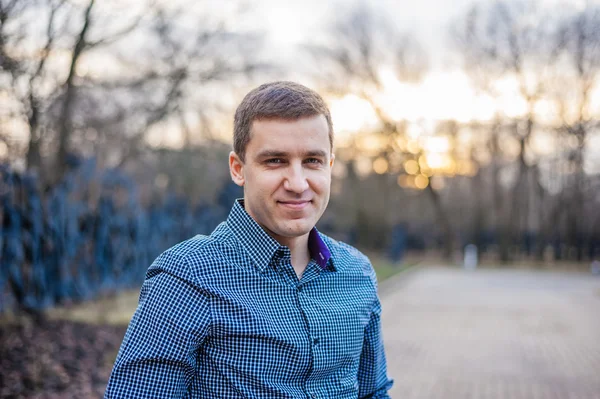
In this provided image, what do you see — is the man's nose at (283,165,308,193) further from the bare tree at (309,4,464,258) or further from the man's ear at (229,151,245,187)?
the bare tree at (309,4,464,258)

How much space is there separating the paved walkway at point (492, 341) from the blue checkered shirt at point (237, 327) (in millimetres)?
5308

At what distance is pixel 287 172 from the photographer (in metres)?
1.81

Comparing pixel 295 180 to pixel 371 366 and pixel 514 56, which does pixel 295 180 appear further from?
pixel 514 56

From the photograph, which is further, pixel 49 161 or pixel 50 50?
pixel 49 161

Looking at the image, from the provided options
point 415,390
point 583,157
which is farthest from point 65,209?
point 583,157

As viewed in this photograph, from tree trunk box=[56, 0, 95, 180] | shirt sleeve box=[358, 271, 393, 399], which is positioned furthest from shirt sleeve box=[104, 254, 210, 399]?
tree trunk box=[56, 0, 95, 180]

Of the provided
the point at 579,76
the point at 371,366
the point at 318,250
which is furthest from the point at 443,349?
the point at 579,76

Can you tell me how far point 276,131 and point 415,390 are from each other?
585cm

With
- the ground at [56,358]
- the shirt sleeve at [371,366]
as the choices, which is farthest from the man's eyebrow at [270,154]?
the ground at [56,358]

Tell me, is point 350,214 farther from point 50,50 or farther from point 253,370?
point 253,370

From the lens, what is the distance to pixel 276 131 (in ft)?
5.90

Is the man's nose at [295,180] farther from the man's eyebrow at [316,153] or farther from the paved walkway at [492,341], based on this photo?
the paved walkway at [492,341]

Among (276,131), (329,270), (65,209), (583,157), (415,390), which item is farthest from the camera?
(583,157)

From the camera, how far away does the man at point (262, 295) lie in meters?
1.64
